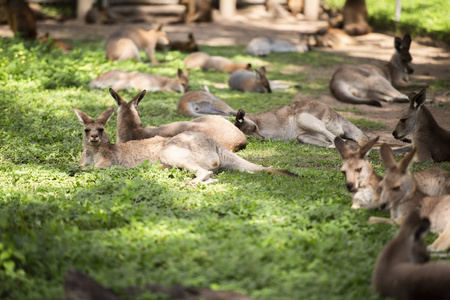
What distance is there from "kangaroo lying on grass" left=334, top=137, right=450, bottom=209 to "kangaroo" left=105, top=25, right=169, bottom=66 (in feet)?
30.3

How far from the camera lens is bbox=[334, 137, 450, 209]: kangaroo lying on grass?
481 cm

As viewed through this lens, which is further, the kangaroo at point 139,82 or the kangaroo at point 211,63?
the kangaroo at point 211,63

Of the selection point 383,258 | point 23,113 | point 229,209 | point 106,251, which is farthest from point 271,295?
point 23,113

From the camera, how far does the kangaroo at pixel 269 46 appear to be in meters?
15.5

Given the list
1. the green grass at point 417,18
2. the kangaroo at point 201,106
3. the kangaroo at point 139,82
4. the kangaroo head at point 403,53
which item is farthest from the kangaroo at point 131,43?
the green grass at point 417,18

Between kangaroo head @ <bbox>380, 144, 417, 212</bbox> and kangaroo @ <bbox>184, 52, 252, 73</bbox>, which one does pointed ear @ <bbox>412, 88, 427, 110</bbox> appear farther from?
kangaroo @ <bbox>184, 52, 252, 73</bbox>

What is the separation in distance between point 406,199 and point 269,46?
11.7 meters

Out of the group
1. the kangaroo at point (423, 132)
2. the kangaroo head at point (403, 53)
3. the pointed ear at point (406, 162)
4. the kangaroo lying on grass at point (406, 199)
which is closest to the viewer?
the kangaroo lying on grass at point (406, 199)

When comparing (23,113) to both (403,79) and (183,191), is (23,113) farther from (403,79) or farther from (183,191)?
(403,79)

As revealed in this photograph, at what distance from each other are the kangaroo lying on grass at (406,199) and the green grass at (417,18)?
1200cm

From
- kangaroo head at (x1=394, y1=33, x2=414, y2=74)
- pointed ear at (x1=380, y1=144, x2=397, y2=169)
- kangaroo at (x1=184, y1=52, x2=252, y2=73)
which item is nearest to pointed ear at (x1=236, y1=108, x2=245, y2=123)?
pointed ear at (x1=380, y1=144, x2=397, y2=169)

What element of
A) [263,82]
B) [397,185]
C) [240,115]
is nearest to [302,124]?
[240,115]

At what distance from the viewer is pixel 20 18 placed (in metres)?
15.3

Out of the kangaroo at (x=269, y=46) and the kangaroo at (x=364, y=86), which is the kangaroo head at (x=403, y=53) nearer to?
the kangaroo at (x=364, y=86)
